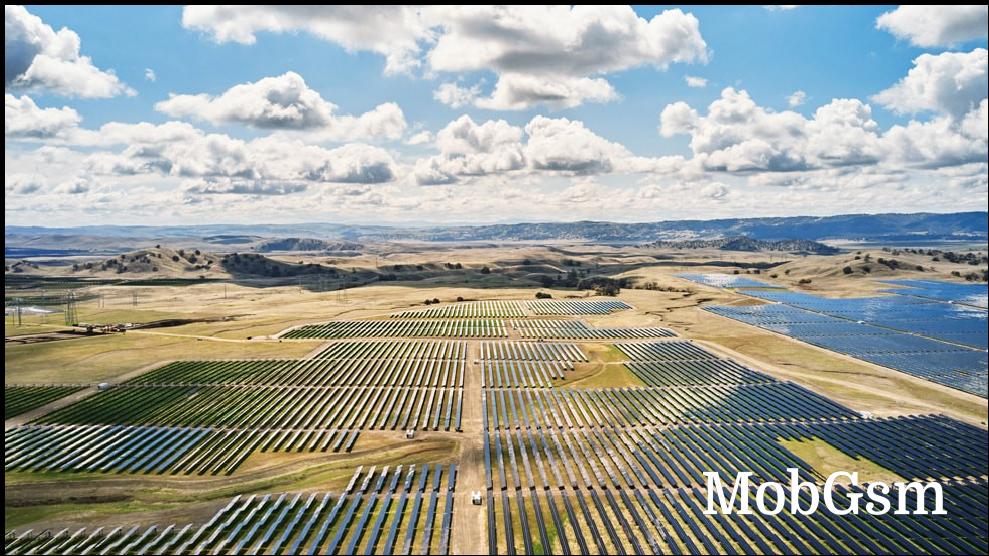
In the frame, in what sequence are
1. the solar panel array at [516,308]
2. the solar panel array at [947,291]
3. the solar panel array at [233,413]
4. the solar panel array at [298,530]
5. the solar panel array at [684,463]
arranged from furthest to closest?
the solar panel array at [516,308], the solar panel array at [947,291], the solar panel array at [233,413], the solar panel array at [684,463], the solar panel array at [298,530]

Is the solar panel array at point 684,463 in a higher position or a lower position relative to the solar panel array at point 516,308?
lower

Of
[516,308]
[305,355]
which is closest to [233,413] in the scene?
[305,355]

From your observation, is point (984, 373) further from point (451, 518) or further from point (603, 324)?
point (451, 518)

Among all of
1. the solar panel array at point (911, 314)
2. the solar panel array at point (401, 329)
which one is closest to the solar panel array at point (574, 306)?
the solar panel array at point (401, 329)

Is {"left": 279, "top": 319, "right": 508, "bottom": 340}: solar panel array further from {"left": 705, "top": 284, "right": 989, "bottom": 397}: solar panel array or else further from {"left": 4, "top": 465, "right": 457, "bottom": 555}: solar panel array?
{"left": 4, "top": 465, "right": 457, "bottom": 555}: solar panel array

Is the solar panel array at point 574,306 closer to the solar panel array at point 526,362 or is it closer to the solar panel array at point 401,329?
the solar panel array at point 401,329

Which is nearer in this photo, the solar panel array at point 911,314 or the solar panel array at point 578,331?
the solar panel array at point 911,314
